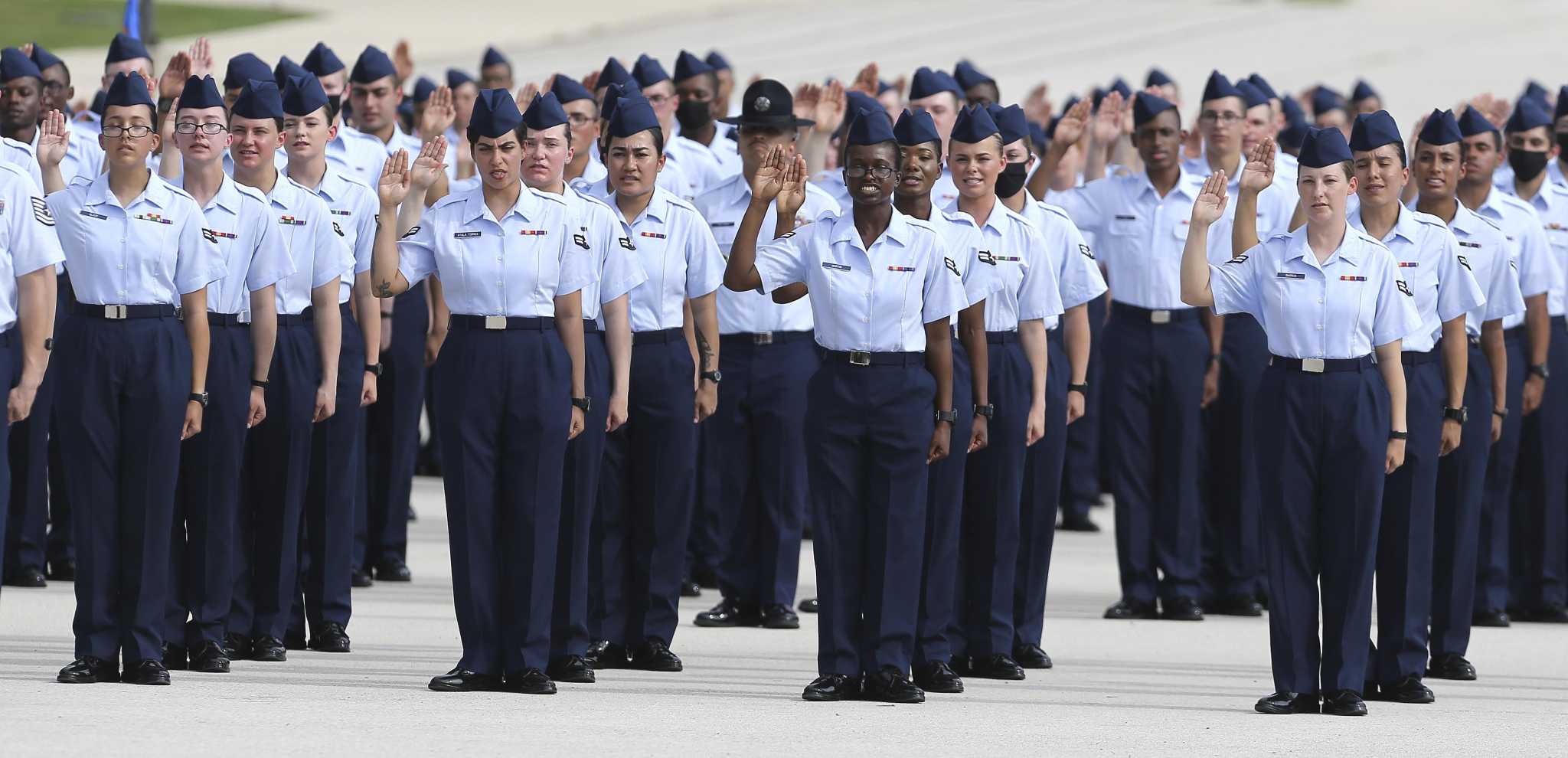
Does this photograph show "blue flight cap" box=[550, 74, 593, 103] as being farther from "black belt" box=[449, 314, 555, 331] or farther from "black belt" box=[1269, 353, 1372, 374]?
"black belt" box=[1269, 353, 1372, 374]

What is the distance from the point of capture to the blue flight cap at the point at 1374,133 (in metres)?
9.34

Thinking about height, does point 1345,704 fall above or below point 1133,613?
above

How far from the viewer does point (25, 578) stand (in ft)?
38.2

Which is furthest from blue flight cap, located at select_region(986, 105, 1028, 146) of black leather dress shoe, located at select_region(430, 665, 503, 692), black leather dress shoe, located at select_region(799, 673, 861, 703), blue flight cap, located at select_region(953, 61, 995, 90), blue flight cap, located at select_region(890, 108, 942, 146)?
black leather dress shoe, located at select_region(430, 665, 503, 692)

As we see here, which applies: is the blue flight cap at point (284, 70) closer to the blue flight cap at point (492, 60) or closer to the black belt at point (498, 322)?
the black belt at point (498, 322)

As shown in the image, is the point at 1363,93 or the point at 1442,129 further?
the point at 1363,93

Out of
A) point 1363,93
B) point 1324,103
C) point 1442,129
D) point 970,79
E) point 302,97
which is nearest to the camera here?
point 302,97

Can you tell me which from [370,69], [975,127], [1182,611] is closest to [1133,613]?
[1182,611]

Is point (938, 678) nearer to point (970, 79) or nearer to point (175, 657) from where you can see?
point (175, 657)

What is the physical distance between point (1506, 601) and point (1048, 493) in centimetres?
293

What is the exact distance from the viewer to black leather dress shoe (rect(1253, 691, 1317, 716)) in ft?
29.7

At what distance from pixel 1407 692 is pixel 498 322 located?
A: 3.48 meters

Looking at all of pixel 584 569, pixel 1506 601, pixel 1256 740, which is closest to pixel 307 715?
pixel 584 569

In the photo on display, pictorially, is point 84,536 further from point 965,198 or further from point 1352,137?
point 1352,137
